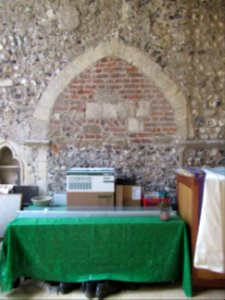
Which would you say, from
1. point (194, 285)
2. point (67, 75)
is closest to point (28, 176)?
point (67, 75)

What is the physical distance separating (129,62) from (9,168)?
6.53 feet

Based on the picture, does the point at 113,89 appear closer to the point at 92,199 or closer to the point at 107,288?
the point at 92,199

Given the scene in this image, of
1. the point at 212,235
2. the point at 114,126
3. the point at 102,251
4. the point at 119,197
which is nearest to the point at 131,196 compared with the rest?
the point at 119,197

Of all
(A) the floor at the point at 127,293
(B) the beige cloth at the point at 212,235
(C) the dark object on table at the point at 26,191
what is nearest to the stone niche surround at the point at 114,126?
(C) the dark object on table at the point at 26,191

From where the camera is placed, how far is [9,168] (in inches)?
139

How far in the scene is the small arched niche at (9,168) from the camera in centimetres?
353

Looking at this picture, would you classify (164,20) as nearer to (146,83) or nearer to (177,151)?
(146,83)

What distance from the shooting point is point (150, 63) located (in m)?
3.33

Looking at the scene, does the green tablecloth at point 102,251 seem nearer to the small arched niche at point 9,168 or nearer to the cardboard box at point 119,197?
the cardboard box at point 119,197

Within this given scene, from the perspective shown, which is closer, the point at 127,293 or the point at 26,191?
the point at 127,293

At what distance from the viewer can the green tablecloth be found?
262 cm

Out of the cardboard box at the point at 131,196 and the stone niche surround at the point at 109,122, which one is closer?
the cardboard box at the point at 131,196

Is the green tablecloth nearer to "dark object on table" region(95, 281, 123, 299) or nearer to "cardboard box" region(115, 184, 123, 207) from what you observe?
"dark object on table" region(95, 281, 123, 299)

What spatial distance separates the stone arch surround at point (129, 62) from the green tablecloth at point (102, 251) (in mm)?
1292
